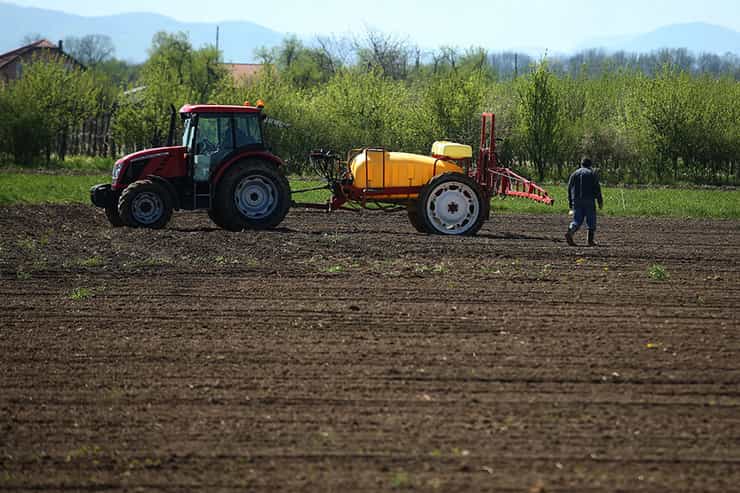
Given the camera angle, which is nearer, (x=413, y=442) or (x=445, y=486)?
(x=445, y=486)

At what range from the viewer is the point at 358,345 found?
34.6 ft

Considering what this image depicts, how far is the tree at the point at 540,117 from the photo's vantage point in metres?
46.0

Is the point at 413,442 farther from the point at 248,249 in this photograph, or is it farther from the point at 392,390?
the point at 248,249

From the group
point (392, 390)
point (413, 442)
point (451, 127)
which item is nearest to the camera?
point (413, 442)

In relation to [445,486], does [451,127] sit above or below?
above

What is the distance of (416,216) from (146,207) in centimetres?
484

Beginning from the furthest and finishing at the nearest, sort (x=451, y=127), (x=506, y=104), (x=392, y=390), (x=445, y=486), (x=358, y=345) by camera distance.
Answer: (x=506, y=104), (x=451, y=127), (x=358, y=345), (x=392, y=390), (x=445, y=486)

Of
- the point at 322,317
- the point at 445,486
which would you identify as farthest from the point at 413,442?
the point at 322,317

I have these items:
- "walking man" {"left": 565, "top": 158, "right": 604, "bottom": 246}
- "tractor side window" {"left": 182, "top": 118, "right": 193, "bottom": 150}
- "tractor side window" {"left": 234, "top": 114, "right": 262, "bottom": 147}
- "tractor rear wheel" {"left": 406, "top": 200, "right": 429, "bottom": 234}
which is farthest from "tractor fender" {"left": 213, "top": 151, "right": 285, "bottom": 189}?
"walking man" {"left": 565, "top": 158, "right": 604, "bottom": 246}

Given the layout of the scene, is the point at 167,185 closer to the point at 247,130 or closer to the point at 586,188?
the point at 247,130

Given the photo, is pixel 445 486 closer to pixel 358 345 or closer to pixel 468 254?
pixel 358 345

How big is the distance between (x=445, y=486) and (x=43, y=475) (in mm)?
2578

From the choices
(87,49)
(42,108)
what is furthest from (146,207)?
(87,49)

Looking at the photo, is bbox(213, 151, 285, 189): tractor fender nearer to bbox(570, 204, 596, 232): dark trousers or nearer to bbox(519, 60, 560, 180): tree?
bbox(570, 204, 596, 232): dark trousers
